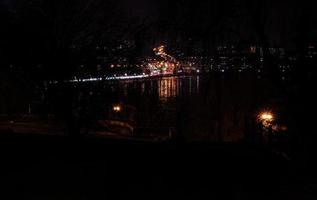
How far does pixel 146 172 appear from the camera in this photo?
7277 millimetres

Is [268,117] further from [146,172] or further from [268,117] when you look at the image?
[146,172]

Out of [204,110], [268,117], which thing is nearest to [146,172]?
[268,117]

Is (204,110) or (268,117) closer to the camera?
(268,117)

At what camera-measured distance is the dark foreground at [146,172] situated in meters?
6.62

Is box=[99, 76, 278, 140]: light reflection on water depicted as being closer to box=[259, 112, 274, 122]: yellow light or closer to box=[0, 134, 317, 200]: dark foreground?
box=[259, 112, 274, 122]: yellow light

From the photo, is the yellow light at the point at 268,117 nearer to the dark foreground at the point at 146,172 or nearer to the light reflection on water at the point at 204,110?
the light reflection on water at the point at 204,110

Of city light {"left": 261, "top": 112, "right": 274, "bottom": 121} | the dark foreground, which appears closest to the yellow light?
city light {"left": 261, "top": 112, "right": 274, "bottom": 121}

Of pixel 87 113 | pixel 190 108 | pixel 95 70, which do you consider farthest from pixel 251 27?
pixel 190 108

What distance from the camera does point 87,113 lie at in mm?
11328

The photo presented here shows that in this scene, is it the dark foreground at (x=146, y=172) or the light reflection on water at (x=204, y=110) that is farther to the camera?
the light reflection on water at (x=204, y=110)

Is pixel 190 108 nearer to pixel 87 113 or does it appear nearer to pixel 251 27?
pixel 87 113

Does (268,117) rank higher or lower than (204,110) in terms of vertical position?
lower

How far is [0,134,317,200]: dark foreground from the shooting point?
21.7 feet

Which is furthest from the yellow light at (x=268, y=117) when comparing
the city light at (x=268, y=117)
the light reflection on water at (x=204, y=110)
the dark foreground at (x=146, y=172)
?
the dark foreground at (x=146, y=172)
